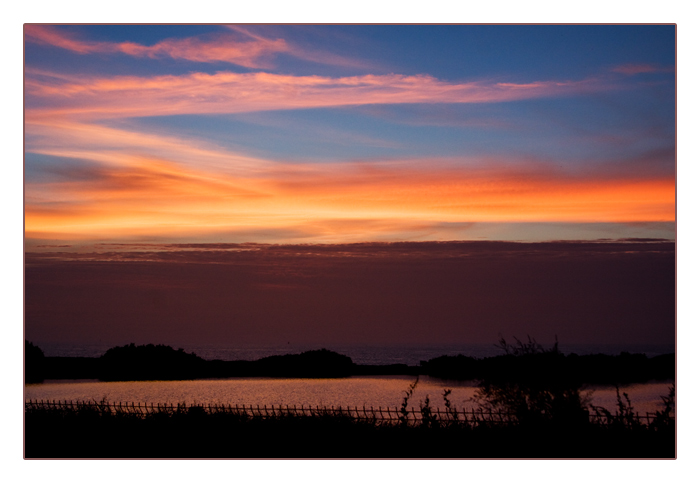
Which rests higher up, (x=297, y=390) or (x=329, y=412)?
(x=329, y=412)

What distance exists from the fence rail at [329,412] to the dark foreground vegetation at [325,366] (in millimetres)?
581

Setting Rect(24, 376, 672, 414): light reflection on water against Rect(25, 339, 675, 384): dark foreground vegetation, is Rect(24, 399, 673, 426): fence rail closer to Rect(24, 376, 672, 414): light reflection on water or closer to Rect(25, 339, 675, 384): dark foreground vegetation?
Rect(24, 376, 672, 414): light reflection on water

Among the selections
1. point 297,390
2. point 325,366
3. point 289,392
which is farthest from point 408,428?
point 325,366

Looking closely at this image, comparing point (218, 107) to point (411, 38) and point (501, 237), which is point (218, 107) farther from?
point (501, 237)

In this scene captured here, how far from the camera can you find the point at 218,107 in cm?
948

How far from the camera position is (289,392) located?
38.5 feet

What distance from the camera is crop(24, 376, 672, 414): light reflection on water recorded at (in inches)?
365

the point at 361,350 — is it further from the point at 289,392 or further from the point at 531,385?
the point at 531,385

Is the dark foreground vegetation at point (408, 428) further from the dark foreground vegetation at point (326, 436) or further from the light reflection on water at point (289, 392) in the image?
the light reflection on water at point (289, 392)

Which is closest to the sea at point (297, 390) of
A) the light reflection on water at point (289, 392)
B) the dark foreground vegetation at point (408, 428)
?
the light reflection on water at point (289, 392)

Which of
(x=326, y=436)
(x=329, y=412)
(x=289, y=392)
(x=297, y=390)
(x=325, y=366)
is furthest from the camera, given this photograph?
(x=325, y=366)

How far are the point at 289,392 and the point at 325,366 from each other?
129 inches

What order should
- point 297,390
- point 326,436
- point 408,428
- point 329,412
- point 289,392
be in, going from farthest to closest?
point 297,390 < point 289,392 < point 329,412 < point 326,436 < point 408,428

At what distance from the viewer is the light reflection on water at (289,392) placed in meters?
9.27
